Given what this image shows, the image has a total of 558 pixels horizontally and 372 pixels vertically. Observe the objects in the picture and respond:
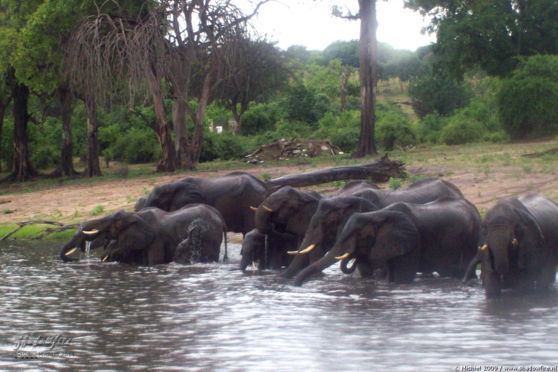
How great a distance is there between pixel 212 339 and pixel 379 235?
9.77ft

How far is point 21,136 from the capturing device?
32.4 meters

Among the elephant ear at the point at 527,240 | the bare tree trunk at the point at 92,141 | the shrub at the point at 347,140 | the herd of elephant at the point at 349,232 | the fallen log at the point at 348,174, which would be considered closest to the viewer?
the elephant ear at the point at 527,240

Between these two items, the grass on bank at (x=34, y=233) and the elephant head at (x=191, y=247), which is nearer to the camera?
the elephant head at (x=191, y=247)

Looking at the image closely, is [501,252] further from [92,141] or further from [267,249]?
[92,141]

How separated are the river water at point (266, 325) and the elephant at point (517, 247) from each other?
0.61 feet

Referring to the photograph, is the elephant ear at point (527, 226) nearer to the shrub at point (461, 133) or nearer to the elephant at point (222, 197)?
the elephant at point (222, 197)

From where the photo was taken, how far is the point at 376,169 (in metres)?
16.9

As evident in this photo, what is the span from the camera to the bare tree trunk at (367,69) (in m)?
27.7

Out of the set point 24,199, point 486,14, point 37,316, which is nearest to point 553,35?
point 486,14

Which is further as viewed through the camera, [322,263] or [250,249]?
[250,249]

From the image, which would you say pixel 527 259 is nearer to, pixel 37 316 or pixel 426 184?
pixel 426 184

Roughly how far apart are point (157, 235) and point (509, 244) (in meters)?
5.78

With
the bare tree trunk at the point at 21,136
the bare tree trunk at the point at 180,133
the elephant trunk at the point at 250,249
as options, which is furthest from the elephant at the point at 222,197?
the bare tree trunk at the point at 21,136

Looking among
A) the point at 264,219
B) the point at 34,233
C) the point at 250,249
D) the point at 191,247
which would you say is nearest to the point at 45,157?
the point at 34,233
